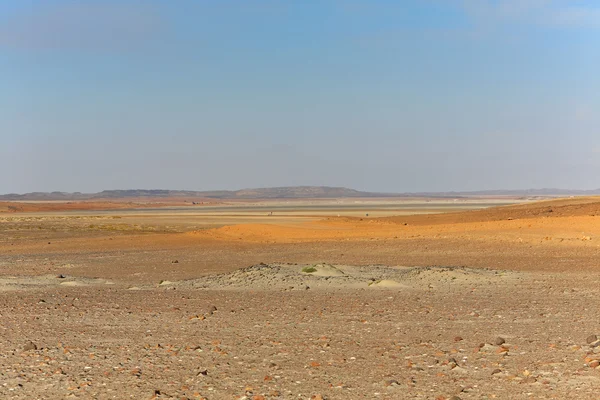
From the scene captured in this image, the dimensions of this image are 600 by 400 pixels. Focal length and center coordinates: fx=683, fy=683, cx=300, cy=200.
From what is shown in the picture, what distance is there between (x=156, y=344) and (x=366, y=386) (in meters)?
3.37

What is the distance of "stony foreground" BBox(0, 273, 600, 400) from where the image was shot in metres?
6.89

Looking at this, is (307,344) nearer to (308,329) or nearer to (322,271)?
(308,329)

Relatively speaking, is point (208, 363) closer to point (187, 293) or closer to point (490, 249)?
point (187, 293)

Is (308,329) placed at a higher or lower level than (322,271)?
lower

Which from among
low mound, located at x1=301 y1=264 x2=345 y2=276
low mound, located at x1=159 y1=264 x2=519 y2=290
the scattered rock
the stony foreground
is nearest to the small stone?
the stony foreground

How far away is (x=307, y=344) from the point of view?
886 cm

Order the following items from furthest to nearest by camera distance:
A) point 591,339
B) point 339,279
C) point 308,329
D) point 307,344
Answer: point 339,279, point 308,329, point 307,344, point 591,339

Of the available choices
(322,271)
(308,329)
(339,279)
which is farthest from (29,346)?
(322,271)

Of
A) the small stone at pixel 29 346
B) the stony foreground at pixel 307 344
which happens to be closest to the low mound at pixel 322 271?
the stony foreground at pixel 307 344

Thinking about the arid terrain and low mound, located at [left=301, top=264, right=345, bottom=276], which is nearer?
the arid terrain

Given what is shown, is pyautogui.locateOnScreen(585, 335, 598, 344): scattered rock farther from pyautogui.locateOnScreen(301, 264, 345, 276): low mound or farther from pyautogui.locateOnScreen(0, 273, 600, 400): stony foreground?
pyautogui.locateOnScreen(301, 264, 345, 276): low mound

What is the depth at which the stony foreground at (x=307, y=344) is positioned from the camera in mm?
6895

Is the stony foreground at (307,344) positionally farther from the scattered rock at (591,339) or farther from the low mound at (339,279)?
the low mound at (339,279)

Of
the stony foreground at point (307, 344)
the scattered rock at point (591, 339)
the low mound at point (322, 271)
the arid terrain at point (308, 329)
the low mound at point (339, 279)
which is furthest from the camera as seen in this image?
the low mound at point (322, 271)
